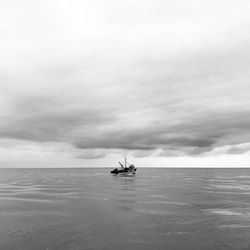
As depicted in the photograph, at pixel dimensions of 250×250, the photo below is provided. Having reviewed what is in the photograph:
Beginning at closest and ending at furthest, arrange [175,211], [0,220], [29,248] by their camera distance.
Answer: [29,248] < [0,220] < [175,211]

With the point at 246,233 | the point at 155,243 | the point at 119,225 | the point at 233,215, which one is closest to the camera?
the point at 155,243

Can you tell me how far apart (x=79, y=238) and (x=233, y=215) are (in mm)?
24689

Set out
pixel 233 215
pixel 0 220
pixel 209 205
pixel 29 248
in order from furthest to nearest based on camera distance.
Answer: pixel 209 205
pixel 233 215
pixel 0 220
pixel 29 248

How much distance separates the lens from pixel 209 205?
51.7 m

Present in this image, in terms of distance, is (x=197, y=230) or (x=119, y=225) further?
(x=119, y=225)

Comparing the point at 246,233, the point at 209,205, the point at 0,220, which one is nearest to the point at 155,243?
the point at 246,233

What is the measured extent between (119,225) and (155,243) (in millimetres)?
8399

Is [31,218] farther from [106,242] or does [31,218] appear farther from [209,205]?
[209,205]

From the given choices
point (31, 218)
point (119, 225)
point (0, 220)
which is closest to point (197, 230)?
point (119, 225)

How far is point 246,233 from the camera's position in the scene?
30.8 m

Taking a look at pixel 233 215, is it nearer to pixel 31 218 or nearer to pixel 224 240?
pixel 224 240

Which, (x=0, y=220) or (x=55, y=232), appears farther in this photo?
(x=0, y=220)

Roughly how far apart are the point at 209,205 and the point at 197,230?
69.3 ft

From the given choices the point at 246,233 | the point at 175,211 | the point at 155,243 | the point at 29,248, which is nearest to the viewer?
the point at 29,248
